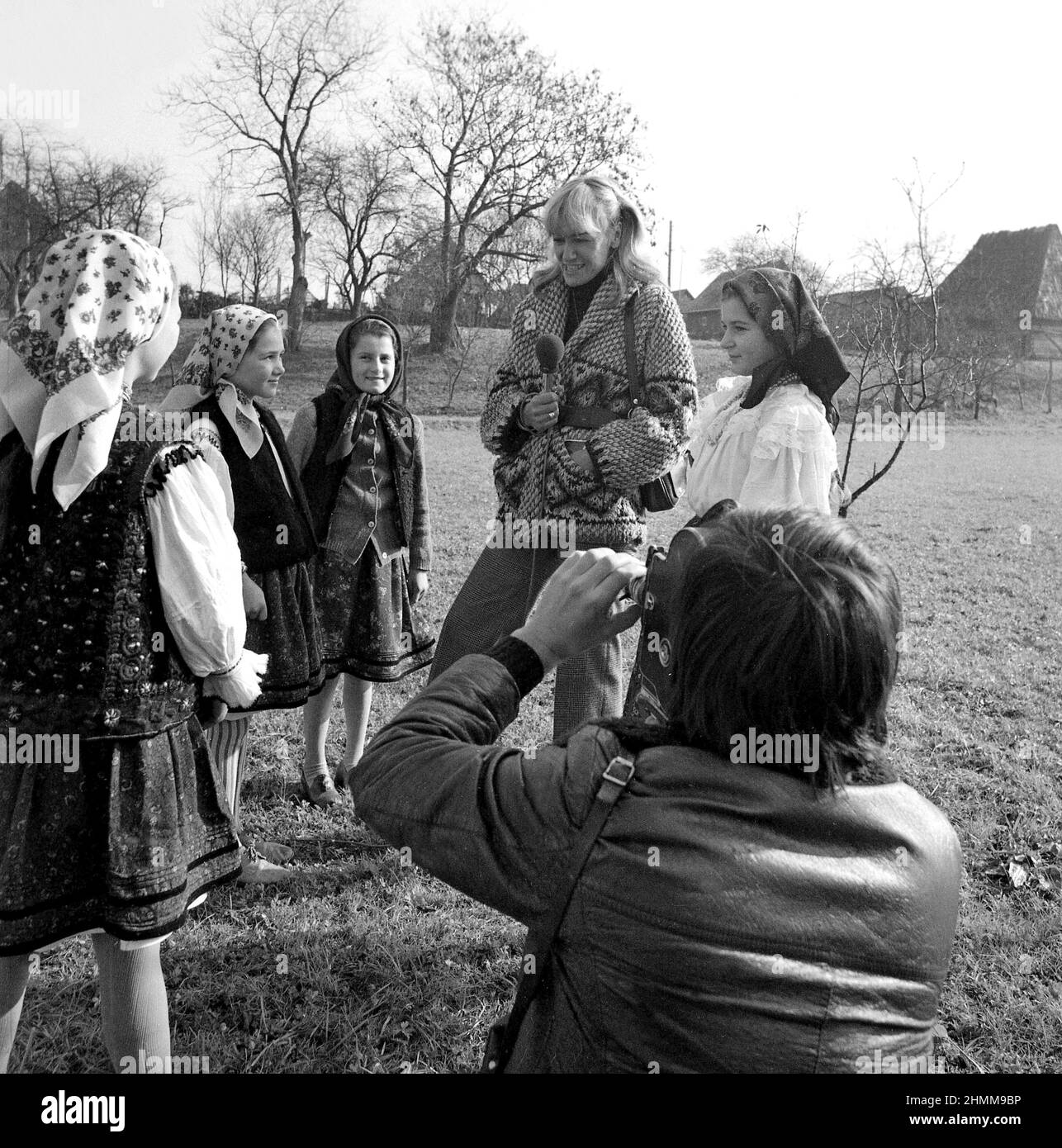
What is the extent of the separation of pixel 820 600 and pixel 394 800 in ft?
1.85

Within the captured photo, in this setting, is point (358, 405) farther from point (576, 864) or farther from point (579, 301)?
point (576, 864)

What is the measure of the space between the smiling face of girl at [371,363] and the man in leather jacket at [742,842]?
7.98 ft

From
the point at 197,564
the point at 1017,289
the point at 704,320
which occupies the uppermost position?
the point at 1017,289

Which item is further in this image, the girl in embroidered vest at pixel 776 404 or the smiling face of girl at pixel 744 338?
the smiling face of girl at pixel 744 338

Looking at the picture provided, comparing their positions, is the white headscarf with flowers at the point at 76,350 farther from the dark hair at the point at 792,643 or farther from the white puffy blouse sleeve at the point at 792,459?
the white puffy blouse sleeve at the point at 792,459

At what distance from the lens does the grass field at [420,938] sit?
2.33 metres

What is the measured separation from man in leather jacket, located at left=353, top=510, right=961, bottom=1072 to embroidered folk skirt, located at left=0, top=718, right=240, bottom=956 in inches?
34.0

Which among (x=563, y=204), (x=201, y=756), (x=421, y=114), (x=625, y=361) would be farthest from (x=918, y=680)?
(x=421, y=114)

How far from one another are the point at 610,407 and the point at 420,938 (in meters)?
1.65

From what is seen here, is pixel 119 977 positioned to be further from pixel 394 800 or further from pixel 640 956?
pixel 640 956

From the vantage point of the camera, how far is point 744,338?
2.83 meters

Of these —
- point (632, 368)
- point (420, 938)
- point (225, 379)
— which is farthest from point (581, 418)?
point (420, 938)

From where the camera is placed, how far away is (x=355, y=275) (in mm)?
35531

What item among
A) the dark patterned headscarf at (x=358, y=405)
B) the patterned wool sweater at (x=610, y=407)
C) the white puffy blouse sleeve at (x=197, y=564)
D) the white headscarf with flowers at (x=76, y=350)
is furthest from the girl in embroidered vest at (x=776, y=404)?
the white headscarf with flowers at (x=76, y=350)
